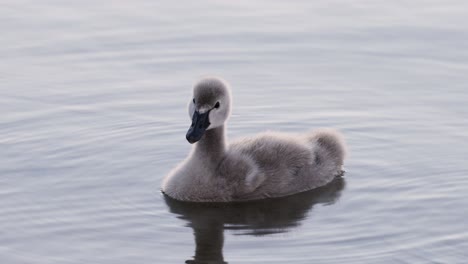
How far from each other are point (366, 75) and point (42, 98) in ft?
11.0

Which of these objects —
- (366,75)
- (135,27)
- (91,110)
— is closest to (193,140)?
(91,110)

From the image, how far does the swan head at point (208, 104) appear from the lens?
420 inches

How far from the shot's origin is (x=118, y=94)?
13180 mm

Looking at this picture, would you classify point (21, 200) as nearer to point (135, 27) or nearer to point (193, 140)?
point (193, 140)

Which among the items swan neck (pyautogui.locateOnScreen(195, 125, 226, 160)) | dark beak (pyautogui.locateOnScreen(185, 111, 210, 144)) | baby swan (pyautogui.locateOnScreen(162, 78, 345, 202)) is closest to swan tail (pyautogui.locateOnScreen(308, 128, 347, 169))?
baby swan (pyautogui.locateOnScreen(162, 78, 345, 202))

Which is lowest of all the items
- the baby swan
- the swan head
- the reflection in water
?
the reflection in water

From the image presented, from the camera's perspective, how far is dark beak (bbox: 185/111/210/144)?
10562 millimetres

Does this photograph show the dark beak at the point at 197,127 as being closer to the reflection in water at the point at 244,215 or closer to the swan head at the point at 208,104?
the swan head at the point at 208,104

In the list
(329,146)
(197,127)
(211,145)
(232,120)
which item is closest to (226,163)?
(211,145)

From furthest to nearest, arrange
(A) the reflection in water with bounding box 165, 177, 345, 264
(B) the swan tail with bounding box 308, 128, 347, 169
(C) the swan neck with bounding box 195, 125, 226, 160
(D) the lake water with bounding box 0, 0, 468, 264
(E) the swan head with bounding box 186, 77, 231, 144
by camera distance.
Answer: (B) the swan tail with bounding box 308, 128, 347, 169 < (C) the swan neck with bounding box 195, 125, 226, 160 < (E) the swan head with bounding box 186, 77, 231, 144 < (A) the reflection in water with bounding box 165, 177, 345, 264 < (D) the lake water with bounding box 0, 0, 468, 264

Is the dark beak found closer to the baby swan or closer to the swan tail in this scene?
the baby swan

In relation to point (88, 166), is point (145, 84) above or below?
above

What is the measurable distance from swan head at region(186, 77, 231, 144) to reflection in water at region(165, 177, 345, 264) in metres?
0.63

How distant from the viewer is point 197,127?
10641 mm
